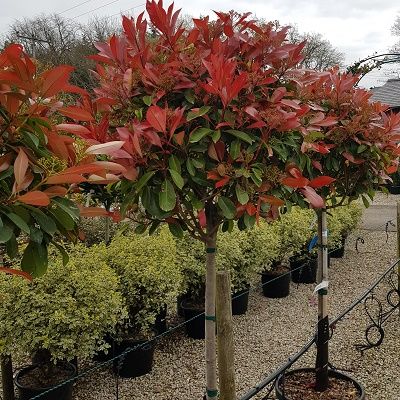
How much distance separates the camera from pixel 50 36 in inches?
875

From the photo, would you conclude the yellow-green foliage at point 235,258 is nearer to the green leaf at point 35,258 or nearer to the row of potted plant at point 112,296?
the row of potted plant at point 112,296

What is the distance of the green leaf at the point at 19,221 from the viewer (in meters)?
0.92

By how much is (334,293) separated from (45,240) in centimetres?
515

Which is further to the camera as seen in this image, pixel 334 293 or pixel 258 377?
pixel 334 293

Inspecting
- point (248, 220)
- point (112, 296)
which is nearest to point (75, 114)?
point (248, 220)

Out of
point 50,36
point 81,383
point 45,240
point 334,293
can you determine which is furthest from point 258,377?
point 50,36

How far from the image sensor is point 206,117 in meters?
1.74

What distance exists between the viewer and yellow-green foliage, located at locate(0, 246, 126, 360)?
2.96 m

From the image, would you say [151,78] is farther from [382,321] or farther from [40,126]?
[382,321]

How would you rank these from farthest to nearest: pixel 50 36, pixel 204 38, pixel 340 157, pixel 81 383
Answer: pixel 50 36
pixel 81 383
pixel 340 157
pixel 204 38

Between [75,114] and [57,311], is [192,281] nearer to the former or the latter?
[57,311]

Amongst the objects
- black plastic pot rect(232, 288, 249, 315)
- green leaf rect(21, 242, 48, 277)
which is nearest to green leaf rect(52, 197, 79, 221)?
green leaf rect(21, 242, 48, 277)

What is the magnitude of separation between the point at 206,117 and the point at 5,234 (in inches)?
39.0

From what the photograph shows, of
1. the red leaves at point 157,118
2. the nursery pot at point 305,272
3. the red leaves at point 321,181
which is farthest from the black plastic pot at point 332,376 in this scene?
the nursery pot at point 305,272
